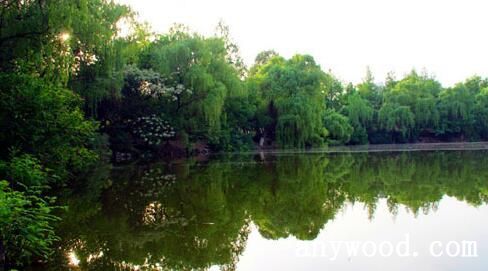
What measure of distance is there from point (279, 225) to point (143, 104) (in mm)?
22627

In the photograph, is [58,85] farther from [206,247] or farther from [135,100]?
[135,100]

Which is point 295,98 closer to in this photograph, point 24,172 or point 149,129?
point 149,129

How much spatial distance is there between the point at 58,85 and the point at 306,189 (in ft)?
19.7

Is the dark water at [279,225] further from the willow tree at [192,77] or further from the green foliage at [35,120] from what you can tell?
the willow tree at [192,77]

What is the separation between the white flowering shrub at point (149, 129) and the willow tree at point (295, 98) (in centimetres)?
1101

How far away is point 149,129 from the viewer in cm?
→ 2864

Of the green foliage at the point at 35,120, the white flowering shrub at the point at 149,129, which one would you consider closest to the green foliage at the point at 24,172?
the green foliage at the point at 35,120

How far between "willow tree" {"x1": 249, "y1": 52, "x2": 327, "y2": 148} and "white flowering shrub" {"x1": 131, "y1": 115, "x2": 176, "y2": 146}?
11.0m

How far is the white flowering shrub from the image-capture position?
28.5m

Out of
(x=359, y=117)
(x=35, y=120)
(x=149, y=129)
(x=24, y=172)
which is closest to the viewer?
(x=24, y=172)

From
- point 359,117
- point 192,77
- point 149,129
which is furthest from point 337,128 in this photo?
point 149,129

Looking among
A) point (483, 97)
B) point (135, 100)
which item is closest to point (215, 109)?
point (135, 100)

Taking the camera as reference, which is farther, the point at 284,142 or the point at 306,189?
the point at 284,142

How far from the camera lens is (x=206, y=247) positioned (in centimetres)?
664
